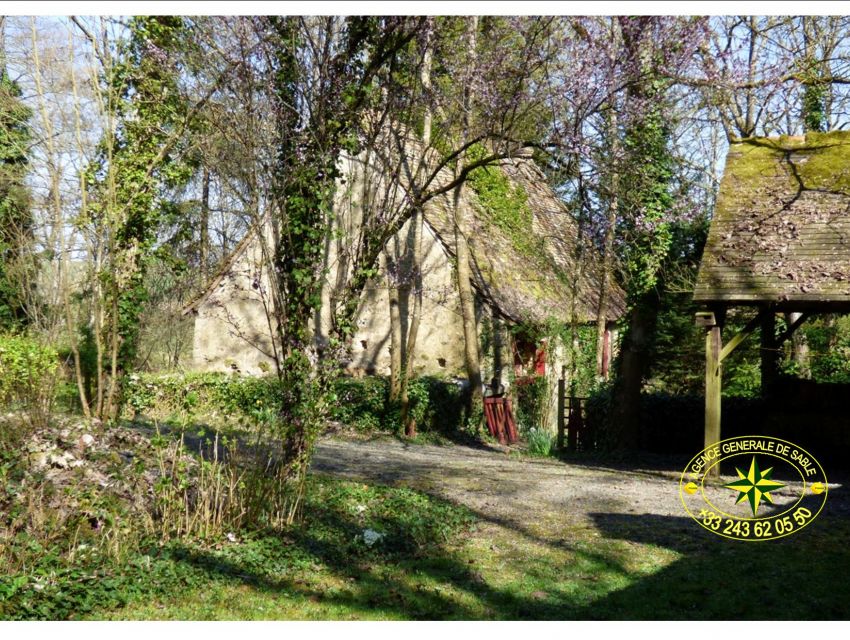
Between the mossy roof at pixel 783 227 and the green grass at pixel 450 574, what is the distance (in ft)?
11.6

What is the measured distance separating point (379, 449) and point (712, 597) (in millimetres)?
9216

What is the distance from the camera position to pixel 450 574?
660 cm

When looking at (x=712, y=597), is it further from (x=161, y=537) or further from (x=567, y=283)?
(x=567, y=283)

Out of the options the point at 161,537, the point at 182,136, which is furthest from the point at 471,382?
the point at 161,537

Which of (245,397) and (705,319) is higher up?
(705,319)

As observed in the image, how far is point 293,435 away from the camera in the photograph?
796cm

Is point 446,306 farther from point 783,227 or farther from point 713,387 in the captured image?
point 783,227

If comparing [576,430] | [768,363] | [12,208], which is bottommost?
[576,430]

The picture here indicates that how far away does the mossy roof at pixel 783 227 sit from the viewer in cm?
1077

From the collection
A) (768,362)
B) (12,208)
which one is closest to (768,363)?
(768,362)

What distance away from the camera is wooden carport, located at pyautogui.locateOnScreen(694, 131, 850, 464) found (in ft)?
35.4

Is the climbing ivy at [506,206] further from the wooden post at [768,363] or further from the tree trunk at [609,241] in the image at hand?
the wooden post at [768,363]

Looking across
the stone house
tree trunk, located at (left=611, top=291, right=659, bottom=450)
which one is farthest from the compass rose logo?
the stone house

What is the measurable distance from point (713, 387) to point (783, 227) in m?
2.40
